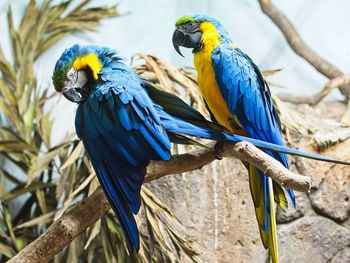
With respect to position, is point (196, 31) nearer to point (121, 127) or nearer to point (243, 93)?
point (243, 93)

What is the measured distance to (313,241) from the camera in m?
1.74

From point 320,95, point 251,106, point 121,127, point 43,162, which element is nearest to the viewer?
point 121,127

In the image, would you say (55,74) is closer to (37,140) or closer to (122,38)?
(37,140)

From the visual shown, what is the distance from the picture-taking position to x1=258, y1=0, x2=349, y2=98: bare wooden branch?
2107 mm

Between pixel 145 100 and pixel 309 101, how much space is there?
1.35 meters

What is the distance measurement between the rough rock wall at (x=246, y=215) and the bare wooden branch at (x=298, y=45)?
0.51 metres

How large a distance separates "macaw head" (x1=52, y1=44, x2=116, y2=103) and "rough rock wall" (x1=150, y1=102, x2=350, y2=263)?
79 centimetres

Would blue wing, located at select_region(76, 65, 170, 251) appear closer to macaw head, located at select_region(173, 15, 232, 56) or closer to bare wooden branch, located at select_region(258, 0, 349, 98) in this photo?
macaw head, located at select_region(173, 15, 232, 56)

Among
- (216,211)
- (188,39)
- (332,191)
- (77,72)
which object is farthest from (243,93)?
(332,191)

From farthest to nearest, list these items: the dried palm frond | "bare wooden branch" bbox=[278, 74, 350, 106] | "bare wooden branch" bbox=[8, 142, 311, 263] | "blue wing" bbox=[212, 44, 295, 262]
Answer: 1. "bare wooden branch" bbox=[278, 74, 350, 106]
2. the dried palm frond
3. "blue wing" bbox=[212, 44, 295, 262]
4. "bare wooden branch" bbox=[8, 142, 311, 263]

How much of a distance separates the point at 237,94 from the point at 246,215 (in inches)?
31.5

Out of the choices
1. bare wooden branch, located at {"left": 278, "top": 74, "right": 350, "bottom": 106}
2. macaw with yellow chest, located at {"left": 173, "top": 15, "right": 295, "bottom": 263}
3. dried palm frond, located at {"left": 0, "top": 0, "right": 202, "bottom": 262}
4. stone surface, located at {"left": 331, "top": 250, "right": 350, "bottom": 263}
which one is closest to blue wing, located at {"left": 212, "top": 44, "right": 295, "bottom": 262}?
macaw with yellow chest, located at {"left": 173, "top": 15, "right": 295, "bottom": 263}

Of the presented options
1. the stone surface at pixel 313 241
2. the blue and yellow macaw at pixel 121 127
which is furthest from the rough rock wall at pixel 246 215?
the blue and yellow macaw at pixel 121 127

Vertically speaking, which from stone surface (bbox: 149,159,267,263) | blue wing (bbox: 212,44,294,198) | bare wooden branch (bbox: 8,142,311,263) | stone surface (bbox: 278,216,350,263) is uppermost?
blue wing (bbox: 212,44,294,198)
